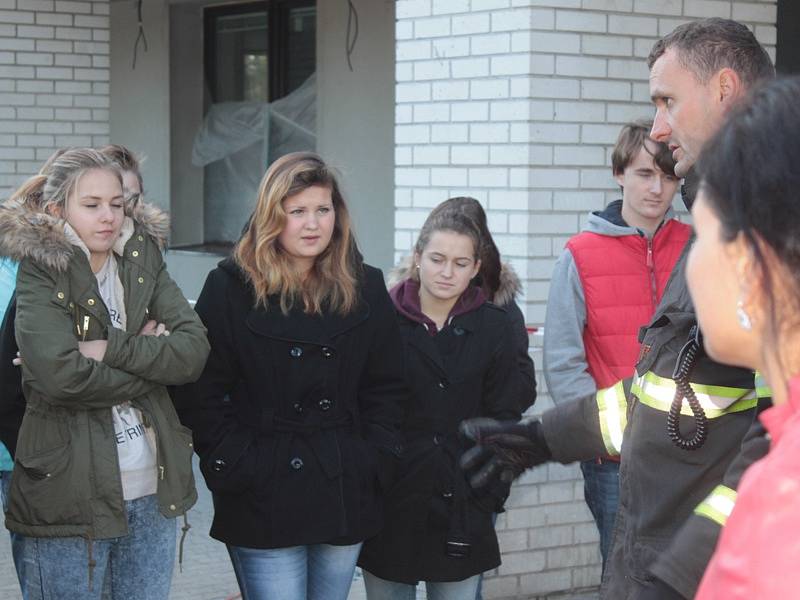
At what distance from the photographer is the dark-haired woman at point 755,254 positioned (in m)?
1.40

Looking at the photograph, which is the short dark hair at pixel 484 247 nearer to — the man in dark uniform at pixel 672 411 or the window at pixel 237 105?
the man in dark uniform at pixel 672 411

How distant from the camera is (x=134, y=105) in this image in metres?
9.46

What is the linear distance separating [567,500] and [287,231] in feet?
7.13

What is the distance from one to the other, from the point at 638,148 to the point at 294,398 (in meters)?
1.53

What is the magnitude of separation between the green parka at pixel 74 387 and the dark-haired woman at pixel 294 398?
150mm

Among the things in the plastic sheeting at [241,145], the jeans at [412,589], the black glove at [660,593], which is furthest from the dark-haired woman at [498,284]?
the plastic sheeting at [241,145]

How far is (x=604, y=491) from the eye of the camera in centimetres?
427

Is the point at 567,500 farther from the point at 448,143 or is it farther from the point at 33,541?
the point at 33,541

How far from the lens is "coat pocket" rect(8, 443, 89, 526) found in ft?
11.4

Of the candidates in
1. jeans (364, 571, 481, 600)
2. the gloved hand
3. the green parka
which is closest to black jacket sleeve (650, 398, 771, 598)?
the gloved hand

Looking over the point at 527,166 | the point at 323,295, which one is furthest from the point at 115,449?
the point at 527,166

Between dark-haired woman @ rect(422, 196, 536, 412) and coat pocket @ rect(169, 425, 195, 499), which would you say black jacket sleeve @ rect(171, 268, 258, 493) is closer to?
coat pocket @ rect(169, 425, 195, 499)

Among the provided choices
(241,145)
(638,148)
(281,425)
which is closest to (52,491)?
(281,425)

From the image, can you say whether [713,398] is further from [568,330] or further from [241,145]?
[241,145]
